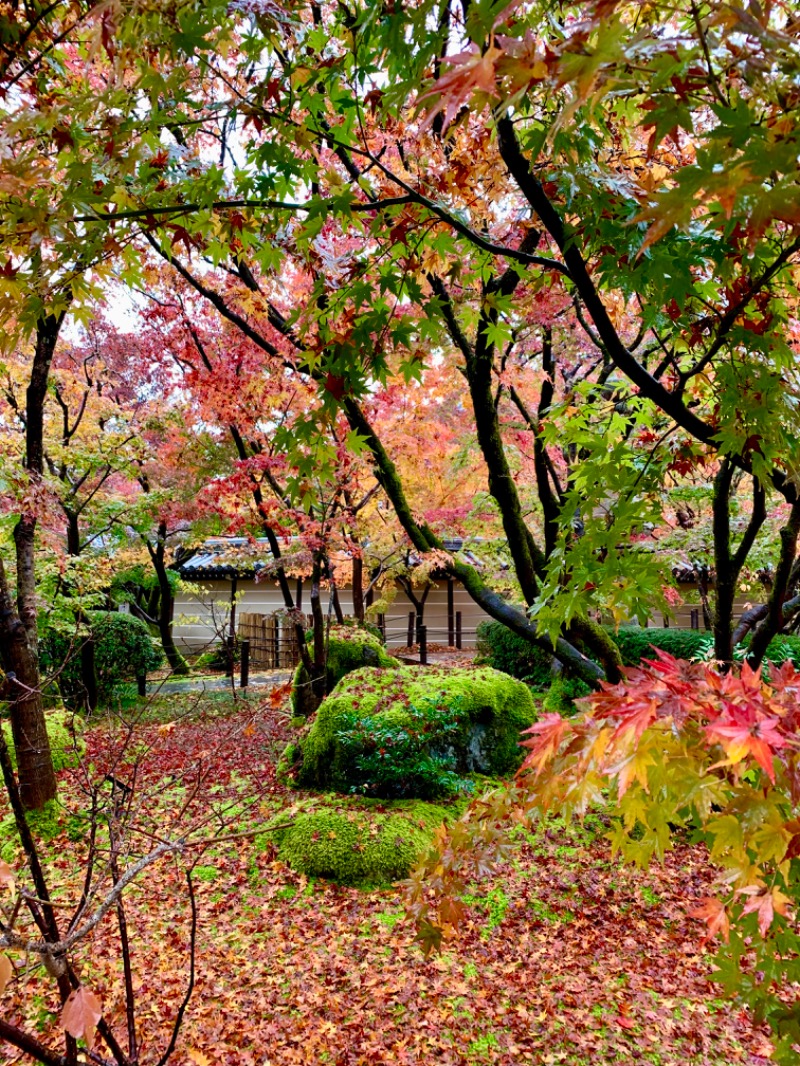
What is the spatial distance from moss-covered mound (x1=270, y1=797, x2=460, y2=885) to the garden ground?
13 cm

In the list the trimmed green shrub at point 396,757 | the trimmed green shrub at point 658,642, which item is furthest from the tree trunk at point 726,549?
the trimmed green shrub at point 658,642

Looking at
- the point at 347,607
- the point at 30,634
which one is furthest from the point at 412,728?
the point at 347,607

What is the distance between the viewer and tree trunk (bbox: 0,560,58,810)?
4.91m

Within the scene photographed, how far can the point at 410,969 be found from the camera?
3883 millimetres

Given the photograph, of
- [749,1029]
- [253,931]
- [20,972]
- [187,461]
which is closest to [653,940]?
[749,1029]

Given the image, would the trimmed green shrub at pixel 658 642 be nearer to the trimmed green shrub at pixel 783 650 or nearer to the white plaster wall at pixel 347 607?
the trimmed green shrub at pixel 783 650

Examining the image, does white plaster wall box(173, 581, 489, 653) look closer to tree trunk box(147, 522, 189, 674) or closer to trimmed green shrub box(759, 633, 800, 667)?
tree trunk box(147, 522, 189, 674)

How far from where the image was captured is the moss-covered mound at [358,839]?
194 inches

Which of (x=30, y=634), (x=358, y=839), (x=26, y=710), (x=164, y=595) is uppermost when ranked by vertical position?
(x=30, y=634)

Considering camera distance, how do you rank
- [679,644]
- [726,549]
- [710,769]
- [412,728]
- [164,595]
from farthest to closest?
[164,595] → [679,644] → [412,728] → [726,549] → [710,769]

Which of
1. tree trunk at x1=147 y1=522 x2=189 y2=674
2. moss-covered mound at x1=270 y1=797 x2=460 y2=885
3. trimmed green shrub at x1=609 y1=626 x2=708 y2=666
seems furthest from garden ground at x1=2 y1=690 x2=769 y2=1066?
tree trunk at x1=147 y1=522 x2=189 y2=674

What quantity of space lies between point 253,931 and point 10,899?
1566 mm

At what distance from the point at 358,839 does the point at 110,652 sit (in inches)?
326

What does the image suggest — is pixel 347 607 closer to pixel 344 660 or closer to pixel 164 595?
pixel 164 595
